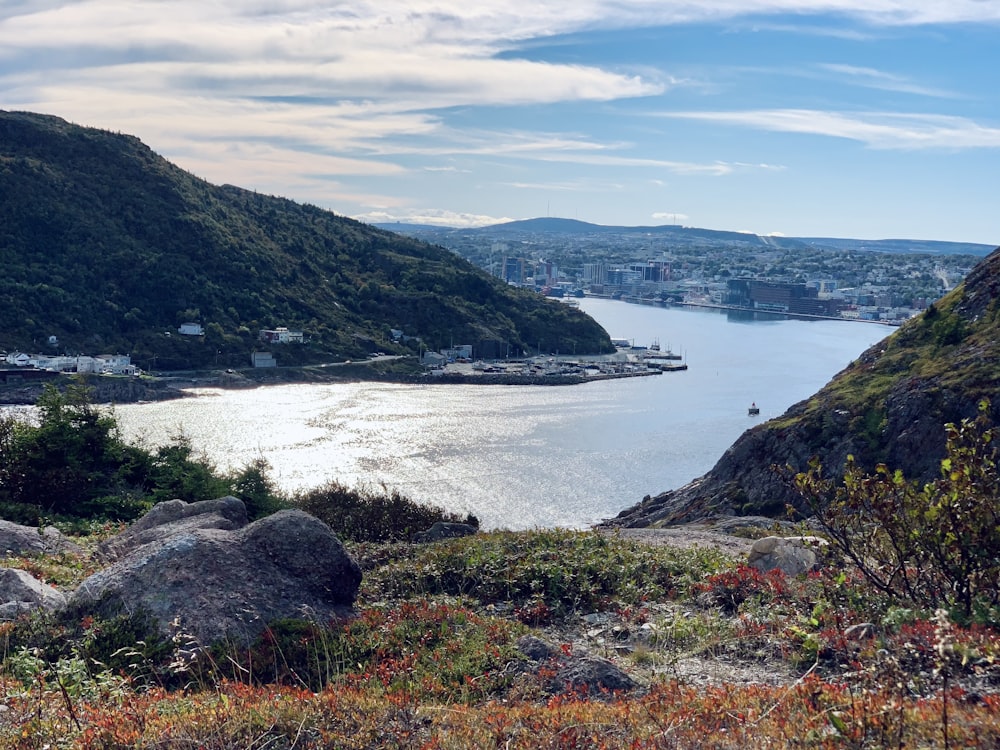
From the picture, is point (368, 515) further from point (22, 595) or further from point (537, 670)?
point (537, 670)

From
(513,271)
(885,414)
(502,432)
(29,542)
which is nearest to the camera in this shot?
(29,542)

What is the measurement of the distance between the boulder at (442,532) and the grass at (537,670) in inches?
102

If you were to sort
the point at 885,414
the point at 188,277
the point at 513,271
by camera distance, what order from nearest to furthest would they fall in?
the point at 885,414 → the point at 188,277 → the point at 513,271

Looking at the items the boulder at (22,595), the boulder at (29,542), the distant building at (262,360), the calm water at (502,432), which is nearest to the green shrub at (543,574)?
the boulder at (22,595)

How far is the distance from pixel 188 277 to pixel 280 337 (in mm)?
8650

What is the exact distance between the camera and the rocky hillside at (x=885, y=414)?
685 inches

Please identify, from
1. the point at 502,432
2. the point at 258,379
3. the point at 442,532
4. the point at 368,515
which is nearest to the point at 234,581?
the point at 442,532

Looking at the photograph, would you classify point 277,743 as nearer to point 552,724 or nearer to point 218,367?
point 552,724

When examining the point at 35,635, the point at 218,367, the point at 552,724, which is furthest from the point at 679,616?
the point at 218,367

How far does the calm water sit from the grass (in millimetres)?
13196

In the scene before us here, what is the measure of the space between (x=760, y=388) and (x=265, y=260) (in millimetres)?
36491

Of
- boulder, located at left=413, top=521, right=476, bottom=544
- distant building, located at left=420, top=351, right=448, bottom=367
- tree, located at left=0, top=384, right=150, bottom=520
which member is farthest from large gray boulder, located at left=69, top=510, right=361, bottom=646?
distant building, located at left=420, top=351, right=448, bottom=367

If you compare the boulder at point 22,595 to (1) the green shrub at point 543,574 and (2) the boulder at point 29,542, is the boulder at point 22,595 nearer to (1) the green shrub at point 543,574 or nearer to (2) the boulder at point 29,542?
(2) the boulder at point 29,542

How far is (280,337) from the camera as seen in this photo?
54812 mm
